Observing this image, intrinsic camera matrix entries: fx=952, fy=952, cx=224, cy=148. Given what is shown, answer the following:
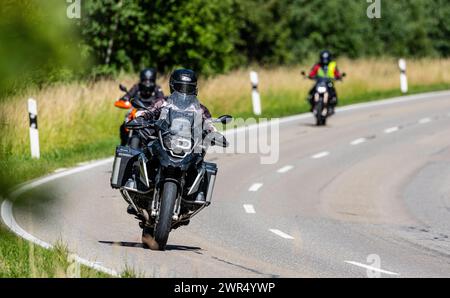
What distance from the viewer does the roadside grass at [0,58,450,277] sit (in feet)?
9.14

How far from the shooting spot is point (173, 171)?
8102 mm

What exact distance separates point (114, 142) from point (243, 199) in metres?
7.25

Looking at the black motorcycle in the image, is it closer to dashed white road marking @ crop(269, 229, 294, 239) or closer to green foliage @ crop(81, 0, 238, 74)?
dashed white road marking @ crop(269, 229, 294, 239)

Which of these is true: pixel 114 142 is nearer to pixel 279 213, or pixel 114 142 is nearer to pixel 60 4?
pixel 279 213

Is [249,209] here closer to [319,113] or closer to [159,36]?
[319,113]

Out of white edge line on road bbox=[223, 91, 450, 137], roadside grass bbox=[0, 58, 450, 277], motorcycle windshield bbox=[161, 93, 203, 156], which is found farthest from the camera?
white edge line on road bbox=[223, 91, 450, 137]

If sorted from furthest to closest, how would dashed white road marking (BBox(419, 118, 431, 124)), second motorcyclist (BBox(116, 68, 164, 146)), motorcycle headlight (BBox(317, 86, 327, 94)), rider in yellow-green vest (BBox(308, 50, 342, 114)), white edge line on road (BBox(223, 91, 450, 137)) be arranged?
dashed white road marking (BBox(419, 118, 431, 124)) → rider in yellow-green vest (BBox(308, 50, 342, 114)) → motorcycle headlight (BBox(317, 86, 327, 94)) → white edge line on road (BBox(223, 91, 450, 137)) → second motorcyclist (BBox(116, 68, 164, 146))

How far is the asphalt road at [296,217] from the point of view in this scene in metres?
7.89

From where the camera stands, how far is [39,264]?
6.79m

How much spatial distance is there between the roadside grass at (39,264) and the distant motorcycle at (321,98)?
16765mm

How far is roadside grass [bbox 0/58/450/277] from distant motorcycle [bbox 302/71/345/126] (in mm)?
2353

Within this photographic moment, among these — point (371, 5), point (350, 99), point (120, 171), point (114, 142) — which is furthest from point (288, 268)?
point (371, 5)

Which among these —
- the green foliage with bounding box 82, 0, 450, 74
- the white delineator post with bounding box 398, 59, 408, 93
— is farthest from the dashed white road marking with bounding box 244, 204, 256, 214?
the white delineator post with bounding box 398, 59, 408, 93

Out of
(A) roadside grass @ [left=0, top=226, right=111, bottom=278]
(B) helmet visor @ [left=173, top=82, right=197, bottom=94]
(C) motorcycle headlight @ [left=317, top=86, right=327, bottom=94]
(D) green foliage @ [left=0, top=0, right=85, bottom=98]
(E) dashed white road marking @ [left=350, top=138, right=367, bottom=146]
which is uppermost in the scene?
(D) green foliage @ [left=0, top=0, right=85, bottom=98]
